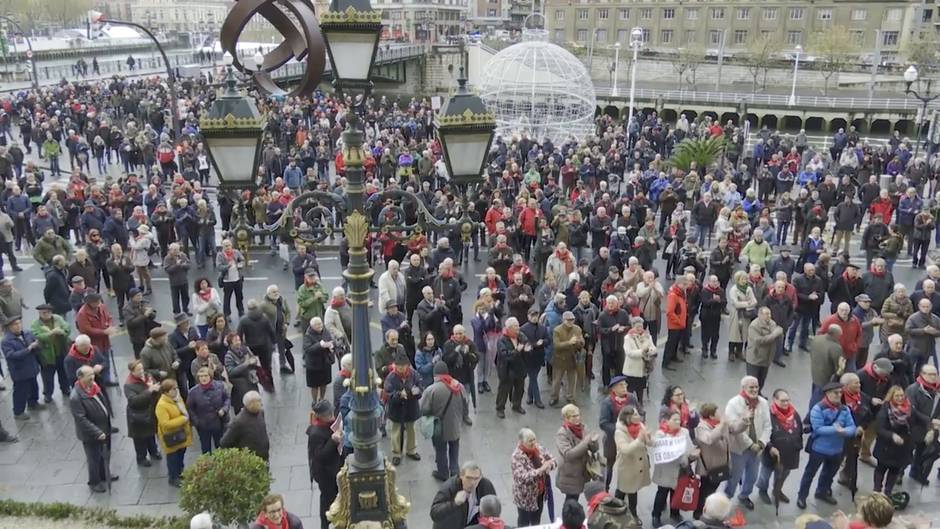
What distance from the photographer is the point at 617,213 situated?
16.4 meters

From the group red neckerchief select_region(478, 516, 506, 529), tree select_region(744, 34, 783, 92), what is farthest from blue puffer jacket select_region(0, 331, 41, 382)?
tree select_region(744, 34, 783, 92)

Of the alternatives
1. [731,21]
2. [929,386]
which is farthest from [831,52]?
[929,386]

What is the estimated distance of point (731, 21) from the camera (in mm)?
76938

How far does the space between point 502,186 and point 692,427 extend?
1171 centimetres

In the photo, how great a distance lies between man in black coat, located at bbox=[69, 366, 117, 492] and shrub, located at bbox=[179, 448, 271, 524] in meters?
2.14

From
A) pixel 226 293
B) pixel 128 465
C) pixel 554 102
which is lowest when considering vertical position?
pixel 128 465

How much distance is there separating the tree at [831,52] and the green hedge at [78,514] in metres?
58.9

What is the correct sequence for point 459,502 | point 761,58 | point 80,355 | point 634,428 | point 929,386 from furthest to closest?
1. point 761,58
2. point 80,355
3. point 929,386
4. point 634,428
5. point 459,502

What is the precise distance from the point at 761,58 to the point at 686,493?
197 ft

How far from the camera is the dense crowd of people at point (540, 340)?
7473 millimetres

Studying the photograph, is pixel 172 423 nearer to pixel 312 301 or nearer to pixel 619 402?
pixel 312 301

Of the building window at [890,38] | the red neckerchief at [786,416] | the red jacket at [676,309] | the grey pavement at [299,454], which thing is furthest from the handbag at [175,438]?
the building window at [890,38]

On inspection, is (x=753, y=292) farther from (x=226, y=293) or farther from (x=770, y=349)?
(x=226, y=293)

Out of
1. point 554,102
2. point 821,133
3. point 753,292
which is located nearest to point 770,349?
point 753,292
